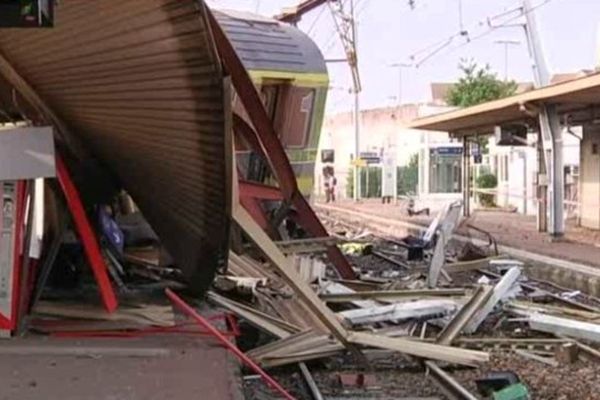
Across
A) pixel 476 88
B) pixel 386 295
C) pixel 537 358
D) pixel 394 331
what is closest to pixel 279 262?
pixel 394 331

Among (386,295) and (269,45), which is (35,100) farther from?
→ (269,45)

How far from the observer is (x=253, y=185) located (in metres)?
11.9

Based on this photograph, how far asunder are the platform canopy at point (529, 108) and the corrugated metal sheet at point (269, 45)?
17.4 ft

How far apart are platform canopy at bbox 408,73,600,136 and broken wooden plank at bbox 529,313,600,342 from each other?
316 inches

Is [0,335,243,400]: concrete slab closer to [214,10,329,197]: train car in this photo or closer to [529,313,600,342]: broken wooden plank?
[529,313,600,342]: broken wooden plank

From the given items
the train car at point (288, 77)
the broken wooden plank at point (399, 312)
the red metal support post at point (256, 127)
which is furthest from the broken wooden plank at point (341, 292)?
the train car at point (288, 77)

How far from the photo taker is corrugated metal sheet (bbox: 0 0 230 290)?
6.14 meters

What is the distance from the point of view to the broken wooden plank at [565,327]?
993 cm

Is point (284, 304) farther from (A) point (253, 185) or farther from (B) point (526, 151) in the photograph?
(B) point (526, 151)

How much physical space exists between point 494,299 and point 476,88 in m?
42.4

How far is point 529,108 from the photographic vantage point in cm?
2245

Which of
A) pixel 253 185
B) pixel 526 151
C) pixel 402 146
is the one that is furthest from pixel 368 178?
pixel 253 185

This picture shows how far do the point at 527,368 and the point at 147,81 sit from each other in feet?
14.7

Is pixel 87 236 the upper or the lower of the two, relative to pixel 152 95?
lower
